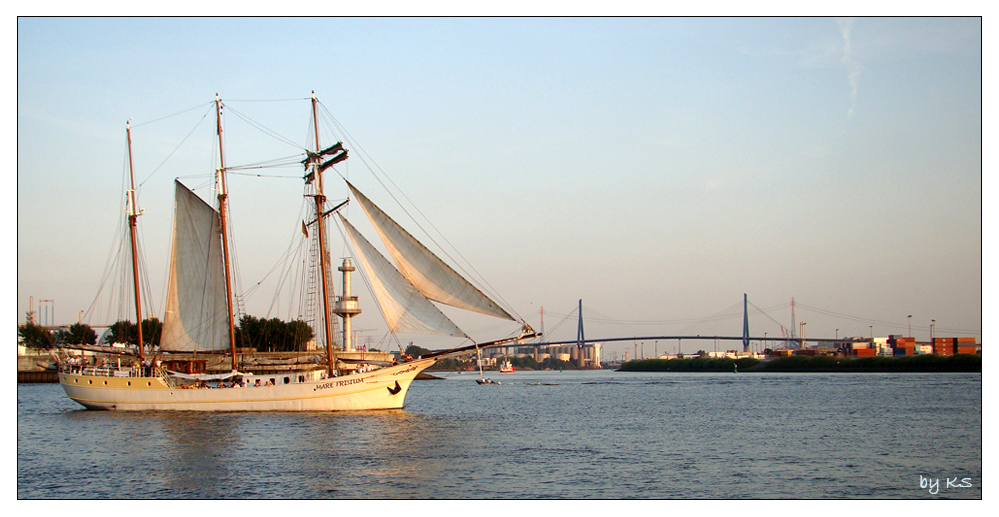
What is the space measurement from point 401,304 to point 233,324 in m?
11.3

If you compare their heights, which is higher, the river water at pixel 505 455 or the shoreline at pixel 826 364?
the river water at pixel 505 455

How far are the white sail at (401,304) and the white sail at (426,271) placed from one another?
0.69 metres

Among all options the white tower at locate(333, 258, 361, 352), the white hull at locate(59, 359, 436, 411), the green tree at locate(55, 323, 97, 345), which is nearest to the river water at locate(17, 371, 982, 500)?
the white hull at locate(59, 359, 436, 411)

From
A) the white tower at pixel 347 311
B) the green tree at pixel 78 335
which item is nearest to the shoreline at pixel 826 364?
the white tower at pixel 347 311

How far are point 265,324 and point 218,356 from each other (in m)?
49.3

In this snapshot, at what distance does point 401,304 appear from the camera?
1571 inches

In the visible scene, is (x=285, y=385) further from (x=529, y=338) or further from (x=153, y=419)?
(x=529, y=338)

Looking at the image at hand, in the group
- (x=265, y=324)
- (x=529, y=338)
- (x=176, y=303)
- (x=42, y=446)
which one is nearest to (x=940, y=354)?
(x=265, y=324)

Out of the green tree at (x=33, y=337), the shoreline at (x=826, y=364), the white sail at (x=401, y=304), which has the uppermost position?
the white sail at (x=401, y=304)

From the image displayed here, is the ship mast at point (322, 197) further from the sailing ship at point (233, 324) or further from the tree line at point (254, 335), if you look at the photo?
the tree line at point (254, 335)

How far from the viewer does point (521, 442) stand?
32.2 meters

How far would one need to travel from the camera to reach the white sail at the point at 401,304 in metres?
39.3

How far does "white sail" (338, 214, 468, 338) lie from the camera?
129 feet

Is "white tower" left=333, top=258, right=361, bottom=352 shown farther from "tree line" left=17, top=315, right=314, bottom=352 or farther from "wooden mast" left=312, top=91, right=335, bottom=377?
"wooden mast" left=312, top=91, right=335, bottom=377
